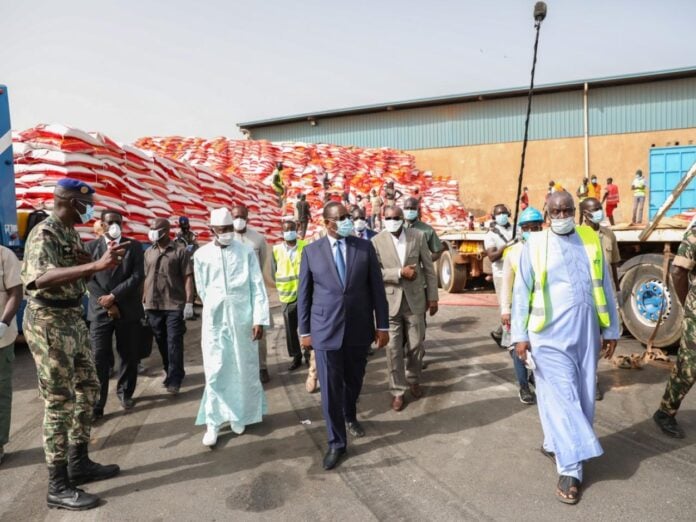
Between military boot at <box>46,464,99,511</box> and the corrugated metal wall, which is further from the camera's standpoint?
the corrugated metal wall

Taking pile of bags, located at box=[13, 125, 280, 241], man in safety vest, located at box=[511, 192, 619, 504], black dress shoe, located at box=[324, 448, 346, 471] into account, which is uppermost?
pile of bags, located at box=[13, 125, 280, 241]

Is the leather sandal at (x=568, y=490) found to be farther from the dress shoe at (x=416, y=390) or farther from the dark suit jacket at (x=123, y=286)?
the dark suit jacket at (x=123, y=286)

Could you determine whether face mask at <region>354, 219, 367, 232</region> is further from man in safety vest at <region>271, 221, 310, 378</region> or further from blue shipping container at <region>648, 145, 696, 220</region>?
blue shipping container at <region>648, 145, 696, 220</region>

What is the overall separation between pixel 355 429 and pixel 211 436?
1.14 metres

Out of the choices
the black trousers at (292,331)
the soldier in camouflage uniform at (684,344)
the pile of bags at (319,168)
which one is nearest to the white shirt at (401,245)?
the black trousers at (292,331)

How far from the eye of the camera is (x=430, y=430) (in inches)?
163

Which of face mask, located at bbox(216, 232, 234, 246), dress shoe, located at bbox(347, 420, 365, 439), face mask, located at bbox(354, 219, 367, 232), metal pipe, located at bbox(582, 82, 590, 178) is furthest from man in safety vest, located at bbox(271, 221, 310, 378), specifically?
metal pipe, located at bbox(582, 82, 590, 178)

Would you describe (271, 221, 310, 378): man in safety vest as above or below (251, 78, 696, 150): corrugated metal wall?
below

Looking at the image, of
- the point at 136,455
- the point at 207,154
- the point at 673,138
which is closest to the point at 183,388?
the point at 136,455

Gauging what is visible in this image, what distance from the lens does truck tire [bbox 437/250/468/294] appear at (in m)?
11.5

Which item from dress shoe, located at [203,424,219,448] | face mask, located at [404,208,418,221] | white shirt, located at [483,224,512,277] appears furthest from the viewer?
white shirt, located at [483,224,512,277]

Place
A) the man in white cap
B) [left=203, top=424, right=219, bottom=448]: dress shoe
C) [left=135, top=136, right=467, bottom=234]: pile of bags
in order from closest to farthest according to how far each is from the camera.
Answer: [left=203, top=424, right=219, bottom=448]: dress shoe < the man in white cap < [left=135, top=136, right=467, bottom=234]: pile of bags

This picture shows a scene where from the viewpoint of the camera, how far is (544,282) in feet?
10.9

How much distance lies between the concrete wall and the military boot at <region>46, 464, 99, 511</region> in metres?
22.9
